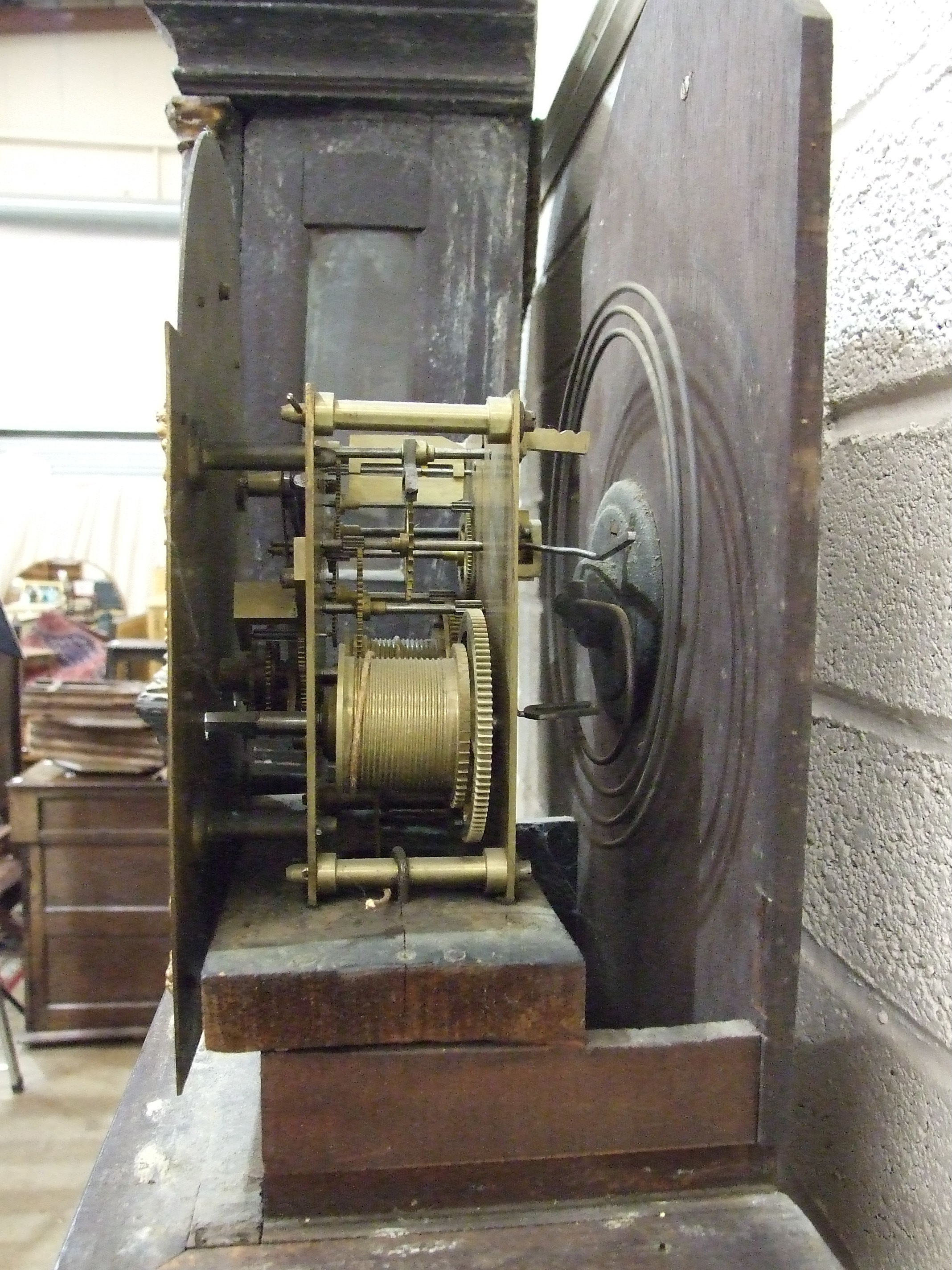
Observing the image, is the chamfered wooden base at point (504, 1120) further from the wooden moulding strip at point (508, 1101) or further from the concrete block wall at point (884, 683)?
the concrete block wall at point (884, 683)

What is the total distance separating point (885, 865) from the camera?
810mm

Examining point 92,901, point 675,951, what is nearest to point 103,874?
point 92,901

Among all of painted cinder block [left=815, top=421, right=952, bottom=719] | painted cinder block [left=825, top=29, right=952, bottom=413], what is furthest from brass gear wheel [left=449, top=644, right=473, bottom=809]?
painted cinder block [left=825, top=29, right=952, bottom=413]

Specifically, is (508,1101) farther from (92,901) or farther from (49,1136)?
(92,901)

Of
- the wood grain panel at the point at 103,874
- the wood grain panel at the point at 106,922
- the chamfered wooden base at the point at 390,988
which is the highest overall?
the chamfered wooden base at the point at 390,988

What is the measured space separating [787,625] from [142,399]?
4299 mm

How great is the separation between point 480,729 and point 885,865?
37cm

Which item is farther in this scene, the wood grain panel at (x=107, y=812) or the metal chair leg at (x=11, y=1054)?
the wood grain panel at (x=107, y=812)

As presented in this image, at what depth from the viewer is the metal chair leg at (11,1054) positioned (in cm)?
240

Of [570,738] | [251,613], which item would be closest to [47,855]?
[570,738]

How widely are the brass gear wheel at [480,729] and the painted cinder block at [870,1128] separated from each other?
376mm

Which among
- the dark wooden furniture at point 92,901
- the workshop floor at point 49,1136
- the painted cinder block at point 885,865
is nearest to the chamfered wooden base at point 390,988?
the painted cinder block at point 885,865

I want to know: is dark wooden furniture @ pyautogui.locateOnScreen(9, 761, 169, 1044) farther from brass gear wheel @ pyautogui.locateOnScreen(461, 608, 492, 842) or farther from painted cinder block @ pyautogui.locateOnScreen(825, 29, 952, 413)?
painted cinder block @ pyautogui.locateOnScreen(825, 29, 952, 413)

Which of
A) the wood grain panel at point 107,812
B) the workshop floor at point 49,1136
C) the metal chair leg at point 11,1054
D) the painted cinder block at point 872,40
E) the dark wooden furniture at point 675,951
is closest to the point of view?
the dark wooden furniture at point 675,951
